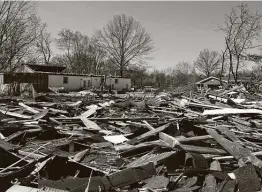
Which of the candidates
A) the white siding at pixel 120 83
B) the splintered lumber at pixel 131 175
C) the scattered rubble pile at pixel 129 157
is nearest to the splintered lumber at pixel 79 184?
the scattered rubble pile at pixel 129 157

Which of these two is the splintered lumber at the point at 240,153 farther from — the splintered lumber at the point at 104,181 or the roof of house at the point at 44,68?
the roof of house at the point at 44,68

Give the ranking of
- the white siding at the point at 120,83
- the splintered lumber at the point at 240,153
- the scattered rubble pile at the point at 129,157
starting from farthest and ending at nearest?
the white siding at the point at 120,83, the splintered lumber at the point at 240,153, the scattered rubble pile at the point at 129,157

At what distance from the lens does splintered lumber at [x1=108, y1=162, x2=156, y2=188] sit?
384cm

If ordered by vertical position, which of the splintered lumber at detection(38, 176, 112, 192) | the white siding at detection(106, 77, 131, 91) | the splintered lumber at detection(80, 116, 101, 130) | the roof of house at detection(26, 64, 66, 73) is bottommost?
the splintered lumber at detection(38, 176, 112, 192)

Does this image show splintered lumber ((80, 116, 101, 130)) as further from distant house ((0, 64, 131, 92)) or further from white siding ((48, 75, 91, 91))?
white siding ((48, 75, 91, 91))

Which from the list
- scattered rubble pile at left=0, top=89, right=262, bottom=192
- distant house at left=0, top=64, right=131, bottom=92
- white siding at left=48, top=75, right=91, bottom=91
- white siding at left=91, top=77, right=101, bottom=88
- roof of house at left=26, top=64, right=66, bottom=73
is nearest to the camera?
scattered rubble pile at left=0, top=89, right=262, bottom=192

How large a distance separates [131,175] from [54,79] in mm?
37914

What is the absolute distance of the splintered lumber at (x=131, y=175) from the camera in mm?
3844

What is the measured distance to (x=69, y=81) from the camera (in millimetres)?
42219

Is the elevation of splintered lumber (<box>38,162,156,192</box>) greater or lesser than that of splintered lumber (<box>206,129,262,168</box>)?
lesser

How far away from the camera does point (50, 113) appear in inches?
370

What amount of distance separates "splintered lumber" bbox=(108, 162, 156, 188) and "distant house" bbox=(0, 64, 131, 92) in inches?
1245

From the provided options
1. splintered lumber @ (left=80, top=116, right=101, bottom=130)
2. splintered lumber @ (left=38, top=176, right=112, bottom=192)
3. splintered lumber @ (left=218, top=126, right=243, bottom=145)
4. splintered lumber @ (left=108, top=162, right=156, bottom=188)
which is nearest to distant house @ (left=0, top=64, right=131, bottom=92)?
splintered lumber @ (left=80, top=116, right=101, bottom=130)

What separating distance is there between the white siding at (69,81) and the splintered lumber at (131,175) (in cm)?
3723
